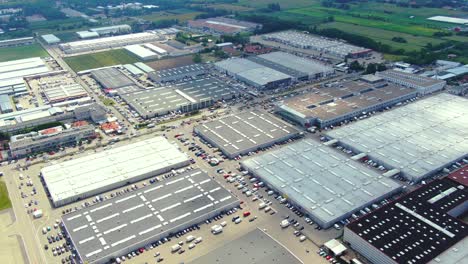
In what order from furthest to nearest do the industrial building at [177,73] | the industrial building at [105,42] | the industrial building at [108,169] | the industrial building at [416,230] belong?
the industrial building at [105,42], the industrial building at [177,73], the industrial building at [108,169], the industrial building at [416,230]

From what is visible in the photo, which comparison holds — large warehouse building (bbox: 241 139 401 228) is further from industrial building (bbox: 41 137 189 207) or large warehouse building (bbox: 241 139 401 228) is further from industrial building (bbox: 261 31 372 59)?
industrial building (bbox: 261 31 372 59)

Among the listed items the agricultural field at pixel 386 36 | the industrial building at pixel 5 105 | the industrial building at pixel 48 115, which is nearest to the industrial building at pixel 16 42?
the industrial building at pixel 5 105

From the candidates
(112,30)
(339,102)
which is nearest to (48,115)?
(339,102)

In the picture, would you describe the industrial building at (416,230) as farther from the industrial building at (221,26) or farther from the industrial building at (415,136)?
→ the industrial building at (221,26)

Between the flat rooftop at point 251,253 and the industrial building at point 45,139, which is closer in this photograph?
the flat rooftop at point 251,253

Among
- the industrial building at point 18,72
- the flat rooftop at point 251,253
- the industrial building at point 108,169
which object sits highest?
the flat rooftop at point 251,253

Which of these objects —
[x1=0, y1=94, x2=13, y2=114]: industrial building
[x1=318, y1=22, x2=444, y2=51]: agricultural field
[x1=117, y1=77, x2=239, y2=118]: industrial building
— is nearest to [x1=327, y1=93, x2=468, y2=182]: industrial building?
[x1=117, y1=77, x2=239, y2=118]: industrial building
